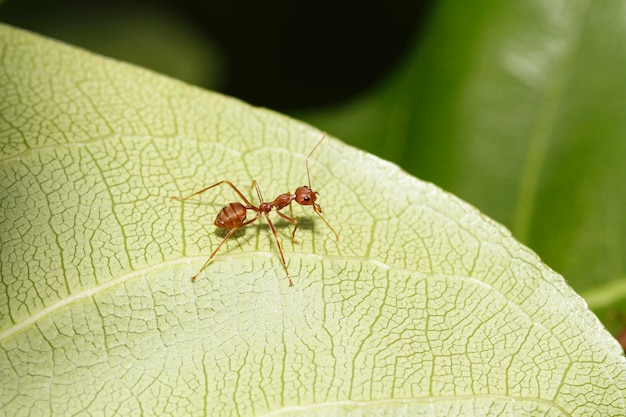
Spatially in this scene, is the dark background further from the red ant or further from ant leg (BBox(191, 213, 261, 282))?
ant leg (BBox(191, 213, 261, 282))

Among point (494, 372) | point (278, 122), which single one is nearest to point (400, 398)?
point (494, 372)

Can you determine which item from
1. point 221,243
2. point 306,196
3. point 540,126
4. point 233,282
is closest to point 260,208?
point 306,196

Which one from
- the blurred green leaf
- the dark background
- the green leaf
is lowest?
the green leaf

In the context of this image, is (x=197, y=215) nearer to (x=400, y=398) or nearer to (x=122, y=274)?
(x=122, y=274)

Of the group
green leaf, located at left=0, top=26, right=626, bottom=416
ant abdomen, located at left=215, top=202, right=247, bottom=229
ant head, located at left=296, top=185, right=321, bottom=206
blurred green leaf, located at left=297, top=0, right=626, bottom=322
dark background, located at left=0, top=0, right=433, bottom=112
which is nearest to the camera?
green leaf, located at left=0, top=26, right=626, bottom=416

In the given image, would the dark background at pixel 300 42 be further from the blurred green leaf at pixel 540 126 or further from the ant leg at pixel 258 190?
the ant leg at pixel 258 190

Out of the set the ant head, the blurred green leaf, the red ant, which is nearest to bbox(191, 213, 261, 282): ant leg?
the red ant
